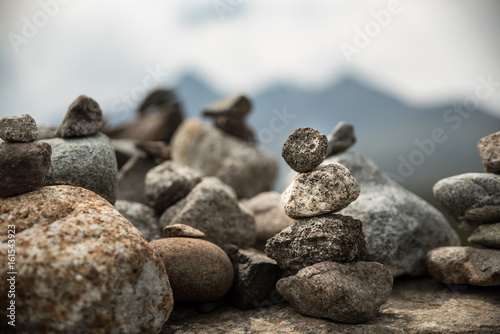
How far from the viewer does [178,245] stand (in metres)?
5.20

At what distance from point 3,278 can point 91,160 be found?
231 cm

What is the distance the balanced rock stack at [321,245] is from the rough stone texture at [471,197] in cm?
187

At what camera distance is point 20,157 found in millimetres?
4289

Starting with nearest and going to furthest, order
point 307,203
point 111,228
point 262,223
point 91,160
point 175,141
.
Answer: point 111,228
point 307,203
point 91,160
point 262,223
point 175,141

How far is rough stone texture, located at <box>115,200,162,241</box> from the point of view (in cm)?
676

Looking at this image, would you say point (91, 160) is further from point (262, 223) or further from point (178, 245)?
point (262, 223)

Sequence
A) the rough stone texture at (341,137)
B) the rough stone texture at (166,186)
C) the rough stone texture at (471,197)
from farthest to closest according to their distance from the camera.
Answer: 1. the rough stone texture at (341,137)
2. the rough stone texture at (166,186)
3. the rough stone texture at (471,197)

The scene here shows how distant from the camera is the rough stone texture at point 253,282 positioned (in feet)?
17.6

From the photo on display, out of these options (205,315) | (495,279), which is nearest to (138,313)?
(205,315)

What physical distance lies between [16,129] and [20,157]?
0.46m

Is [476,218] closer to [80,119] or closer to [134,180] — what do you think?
[80,119]

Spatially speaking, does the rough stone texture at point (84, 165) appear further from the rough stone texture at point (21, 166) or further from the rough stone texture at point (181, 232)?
the rough stone texture at point (181, 232)

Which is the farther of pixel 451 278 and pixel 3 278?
pixel 451 278

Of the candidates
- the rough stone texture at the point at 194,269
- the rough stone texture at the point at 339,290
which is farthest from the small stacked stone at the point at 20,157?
the rough stone texture at the point at 339,290
